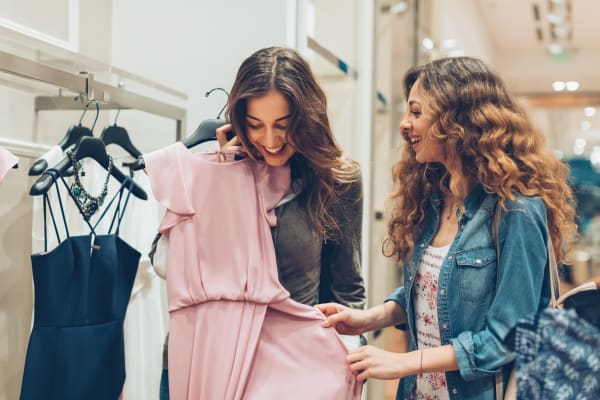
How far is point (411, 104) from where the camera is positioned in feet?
4.70

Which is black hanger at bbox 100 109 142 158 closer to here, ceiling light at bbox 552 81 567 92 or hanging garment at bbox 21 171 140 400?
hanging garment at bbox 21 171 140 400

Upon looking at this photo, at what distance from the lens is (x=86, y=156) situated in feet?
5.24

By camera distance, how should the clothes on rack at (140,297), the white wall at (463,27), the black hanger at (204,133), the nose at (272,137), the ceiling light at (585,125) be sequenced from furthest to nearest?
the ceiling light at (585,125)
the white wall at (463,27)
the clothes on rack at (140,297)
the black hanger at (204,133)
the nose at (272,137)

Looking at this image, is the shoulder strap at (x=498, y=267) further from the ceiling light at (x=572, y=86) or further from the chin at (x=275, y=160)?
the ceiling light at (x=572, y=86)

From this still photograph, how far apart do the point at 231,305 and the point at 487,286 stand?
506 mm

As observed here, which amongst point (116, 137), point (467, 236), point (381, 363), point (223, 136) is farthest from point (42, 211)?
point (467, 236)

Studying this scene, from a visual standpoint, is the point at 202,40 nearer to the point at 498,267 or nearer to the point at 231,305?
the point at 231,305

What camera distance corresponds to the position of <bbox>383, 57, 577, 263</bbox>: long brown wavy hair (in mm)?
1296

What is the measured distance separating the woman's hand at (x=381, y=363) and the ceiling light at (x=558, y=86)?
26.5 feet

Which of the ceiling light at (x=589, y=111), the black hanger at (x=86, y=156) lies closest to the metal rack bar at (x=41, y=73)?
the black hanger at (x=86, y=156)

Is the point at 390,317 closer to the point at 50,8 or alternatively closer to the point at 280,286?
the point at 280,286

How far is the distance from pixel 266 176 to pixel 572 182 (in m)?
0.76

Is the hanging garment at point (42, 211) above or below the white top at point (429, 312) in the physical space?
above

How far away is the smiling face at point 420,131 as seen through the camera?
1394 mm
